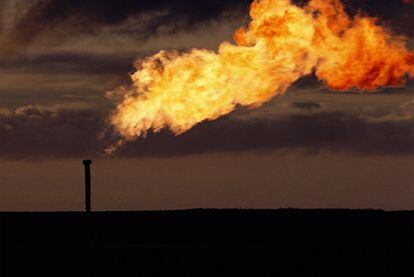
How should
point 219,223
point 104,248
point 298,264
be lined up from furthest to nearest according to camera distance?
point 219,223 < point 104,248 < point 298,264

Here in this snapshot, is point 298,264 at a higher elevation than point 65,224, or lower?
lower

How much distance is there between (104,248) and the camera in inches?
1545

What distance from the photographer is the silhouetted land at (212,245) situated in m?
33.1

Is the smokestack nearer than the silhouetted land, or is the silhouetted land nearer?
the silhouetted land

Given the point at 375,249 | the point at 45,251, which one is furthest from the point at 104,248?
the point at 375,249

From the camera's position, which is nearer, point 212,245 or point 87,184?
point 87,184

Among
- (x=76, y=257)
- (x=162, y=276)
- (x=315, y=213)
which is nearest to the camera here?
(x=162, y=276)

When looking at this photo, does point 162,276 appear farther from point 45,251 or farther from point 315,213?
point 315,213

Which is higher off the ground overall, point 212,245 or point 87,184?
point 87,184

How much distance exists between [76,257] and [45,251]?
10.2 feet

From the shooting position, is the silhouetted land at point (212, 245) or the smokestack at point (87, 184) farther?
the smokestack at point (87, 184)

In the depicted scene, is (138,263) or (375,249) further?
(375,249)

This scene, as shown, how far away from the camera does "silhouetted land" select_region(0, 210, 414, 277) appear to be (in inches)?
1304

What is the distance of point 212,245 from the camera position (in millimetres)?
40156
